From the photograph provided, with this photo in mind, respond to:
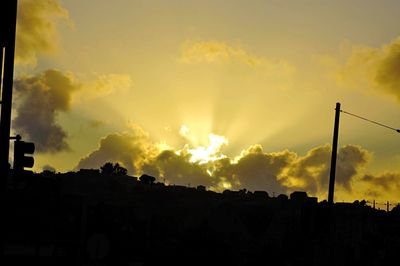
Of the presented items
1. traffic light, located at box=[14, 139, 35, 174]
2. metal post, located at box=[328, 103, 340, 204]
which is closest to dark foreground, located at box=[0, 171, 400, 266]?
traffic light, located at box=[14, 139, 35, 174]

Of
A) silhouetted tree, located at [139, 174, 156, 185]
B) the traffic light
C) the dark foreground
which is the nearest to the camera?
the traffic light

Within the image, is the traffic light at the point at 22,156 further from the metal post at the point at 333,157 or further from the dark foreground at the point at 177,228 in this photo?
the metal post at the point at 333,157

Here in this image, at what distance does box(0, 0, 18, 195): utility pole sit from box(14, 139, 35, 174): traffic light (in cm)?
32

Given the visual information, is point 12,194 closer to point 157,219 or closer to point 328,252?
point 328,252

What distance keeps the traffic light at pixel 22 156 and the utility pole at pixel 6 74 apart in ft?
1.05

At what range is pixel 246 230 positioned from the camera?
111 metres

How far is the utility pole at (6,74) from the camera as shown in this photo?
2195 centimetres

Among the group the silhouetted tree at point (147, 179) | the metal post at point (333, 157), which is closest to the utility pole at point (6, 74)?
the metal post at point (333, 157)

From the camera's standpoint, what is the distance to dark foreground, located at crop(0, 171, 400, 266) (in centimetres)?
3525

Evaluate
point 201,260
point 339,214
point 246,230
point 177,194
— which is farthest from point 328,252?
point 177,194

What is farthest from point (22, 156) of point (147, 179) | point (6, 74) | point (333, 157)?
point (147, 179)

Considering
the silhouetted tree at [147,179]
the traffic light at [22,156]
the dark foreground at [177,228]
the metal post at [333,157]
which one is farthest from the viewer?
the silhouetted tree at [147,179]

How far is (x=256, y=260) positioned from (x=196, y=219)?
51.8 m

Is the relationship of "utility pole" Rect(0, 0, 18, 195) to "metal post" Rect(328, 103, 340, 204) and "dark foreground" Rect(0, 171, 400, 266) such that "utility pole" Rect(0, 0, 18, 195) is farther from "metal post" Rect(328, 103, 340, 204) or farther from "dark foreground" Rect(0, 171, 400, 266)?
"metal post" Rect(328, 103, 340, 204)
